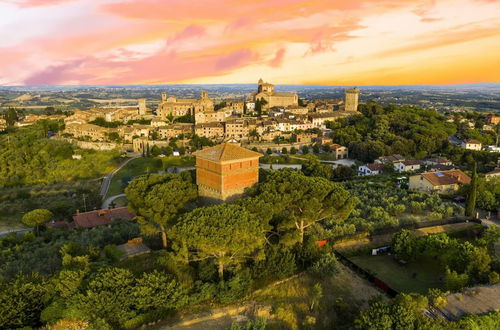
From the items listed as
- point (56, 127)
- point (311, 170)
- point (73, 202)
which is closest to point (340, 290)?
point (311, 170)

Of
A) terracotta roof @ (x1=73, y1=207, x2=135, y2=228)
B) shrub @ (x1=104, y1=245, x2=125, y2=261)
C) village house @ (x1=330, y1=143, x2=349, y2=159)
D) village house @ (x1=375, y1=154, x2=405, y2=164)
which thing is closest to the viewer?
shrub @ (x1=104, y1=245, x2=125, y2=261)

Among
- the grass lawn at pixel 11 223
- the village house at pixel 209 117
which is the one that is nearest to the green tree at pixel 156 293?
the grass lawn at pixel 11 223

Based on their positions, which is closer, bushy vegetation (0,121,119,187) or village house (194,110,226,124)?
bushy vegetation (0,121,119,187)

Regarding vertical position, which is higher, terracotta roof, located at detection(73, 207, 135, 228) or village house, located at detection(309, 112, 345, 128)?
village house, located at detection(309, 112, 345, 128)

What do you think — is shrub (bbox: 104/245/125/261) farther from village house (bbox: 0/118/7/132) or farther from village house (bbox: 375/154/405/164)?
village house (bbox: 0/118/7/132)

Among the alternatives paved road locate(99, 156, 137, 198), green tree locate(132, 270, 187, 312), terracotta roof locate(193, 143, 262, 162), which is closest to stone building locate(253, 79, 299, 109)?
paved road locate(99, 156, 137, 198)

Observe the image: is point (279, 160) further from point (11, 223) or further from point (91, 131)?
point (91, 131)

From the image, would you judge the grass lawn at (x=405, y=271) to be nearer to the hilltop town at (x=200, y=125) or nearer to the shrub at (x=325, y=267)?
the shrub at (x=325, y=267)
